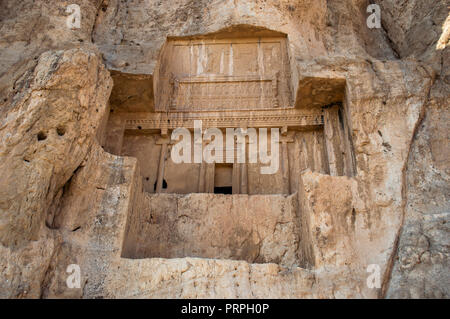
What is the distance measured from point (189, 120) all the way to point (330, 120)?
278 centimetres

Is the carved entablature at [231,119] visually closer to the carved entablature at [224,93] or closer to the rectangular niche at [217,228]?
the carved entablature at [224,93]

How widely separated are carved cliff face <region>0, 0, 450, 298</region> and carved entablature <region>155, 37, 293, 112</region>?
0.03m

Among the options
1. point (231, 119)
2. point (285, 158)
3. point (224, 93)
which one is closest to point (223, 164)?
point (231, 119)

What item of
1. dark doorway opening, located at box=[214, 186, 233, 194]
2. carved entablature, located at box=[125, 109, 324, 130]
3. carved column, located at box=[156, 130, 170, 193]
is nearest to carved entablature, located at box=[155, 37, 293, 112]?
carved entablature, located at box=[125, 109, 324, 130]

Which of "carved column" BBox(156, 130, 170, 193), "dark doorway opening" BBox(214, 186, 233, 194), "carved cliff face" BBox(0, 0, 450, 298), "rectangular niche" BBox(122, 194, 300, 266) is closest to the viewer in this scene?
"carved cliff face" BBox(0, 0, 450, 298)

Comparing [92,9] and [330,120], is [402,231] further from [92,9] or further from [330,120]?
[92,9]

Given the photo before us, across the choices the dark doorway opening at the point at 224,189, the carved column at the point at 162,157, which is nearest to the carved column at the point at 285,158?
the dark doorway opening at the point at 224,189

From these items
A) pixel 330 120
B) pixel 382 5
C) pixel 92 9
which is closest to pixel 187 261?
pixel 330 120

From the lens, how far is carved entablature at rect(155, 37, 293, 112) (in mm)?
8586

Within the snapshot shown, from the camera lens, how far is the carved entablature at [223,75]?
859cm

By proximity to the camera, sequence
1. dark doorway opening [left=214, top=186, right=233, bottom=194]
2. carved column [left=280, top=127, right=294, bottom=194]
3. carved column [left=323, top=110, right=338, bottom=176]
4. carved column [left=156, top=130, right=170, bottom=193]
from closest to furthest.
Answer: carved column [left=323, top=110, right=338, bottom=176], carved column [left=280, top=127, right=294, bottom=194], carved column [left=156, top=130, right=170, bottom=193], dark doorway opening [left=214, top=186, right=233, bottom=194]

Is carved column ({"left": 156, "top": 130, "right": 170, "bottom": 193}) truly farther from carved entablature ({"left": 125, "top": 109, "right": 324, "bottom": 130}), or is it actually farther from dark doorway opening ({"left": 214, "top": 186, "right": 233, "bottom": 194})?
dark doorway opening ({"left": 214, "top": 186, "right": 233, "bottom": 194})

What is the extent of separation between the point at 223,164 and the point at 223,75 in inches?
82.3

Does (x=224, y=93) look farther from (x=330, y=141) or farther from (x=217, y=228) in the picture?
(x=217, y=228)
